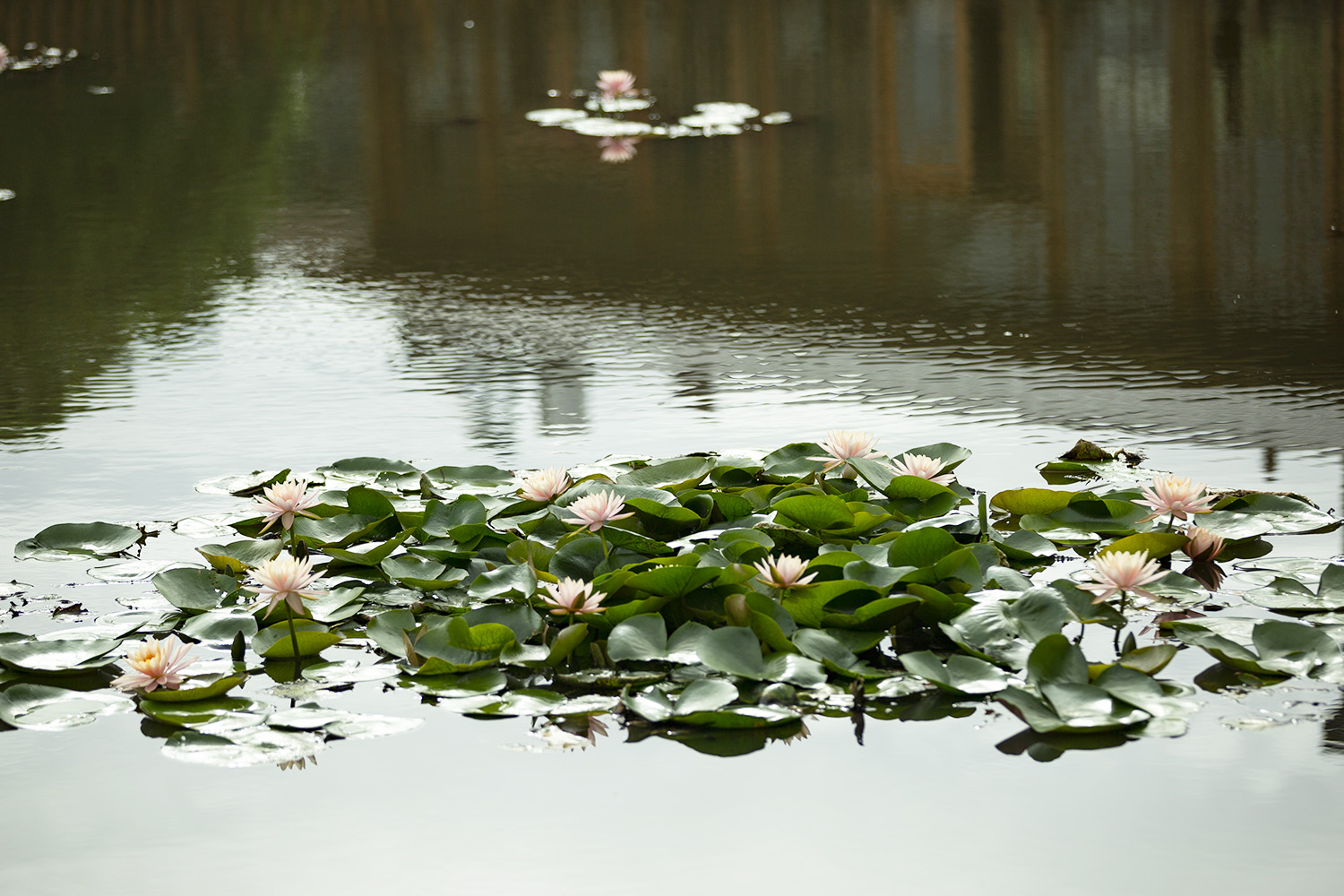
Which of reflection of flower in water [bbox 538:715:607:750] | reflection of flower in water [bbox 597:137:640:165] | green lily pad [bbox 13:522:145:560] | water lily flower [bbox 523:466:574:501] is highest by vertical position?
reflection of flower in water [bbox 597:137:640:165]

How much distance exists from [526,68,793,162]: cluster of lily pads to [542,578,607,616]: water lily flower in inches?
126

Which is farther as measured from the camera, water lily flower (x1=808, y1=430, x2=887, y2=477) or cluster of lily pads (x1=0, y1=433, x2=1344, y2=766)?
water lily flower (x1=808, y1=430, x2=887, y2=477)

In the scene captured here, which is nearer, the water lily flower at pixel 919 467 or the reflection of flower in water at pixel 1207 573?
the reflection of flower in water at pixel 1207 573

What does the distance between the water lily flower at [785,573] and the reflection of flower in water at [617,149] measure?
123 inches

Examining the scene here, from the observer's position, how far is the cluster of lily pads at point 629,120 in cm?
502

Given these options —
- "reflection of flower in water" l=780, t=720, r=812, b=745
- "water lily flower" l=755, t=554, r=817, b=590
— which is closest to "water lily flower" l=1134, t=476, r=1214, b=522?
"water lily flower" l=755, t=554, r=817, b=590

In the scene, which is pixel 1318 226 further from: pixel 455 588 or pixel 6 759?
pixel 6 759

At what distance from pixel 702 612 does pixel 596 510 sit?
0.20 metres

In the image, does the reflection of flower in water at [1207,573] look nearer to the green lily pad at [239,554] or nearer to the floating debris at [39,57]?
the green lily pad at [239,554]

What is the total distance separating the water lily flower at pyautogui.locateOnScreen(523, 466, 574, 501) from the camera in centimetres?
193

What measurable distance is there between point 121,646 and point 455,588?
0.40m

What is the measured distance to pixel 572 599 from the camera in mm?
1626

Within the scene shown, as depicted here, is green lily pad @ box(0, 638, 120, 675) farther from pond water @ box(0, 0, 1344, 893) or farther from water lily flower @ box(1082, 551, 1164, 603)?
water lily flower @ box(1082, 551, 1164, 603)

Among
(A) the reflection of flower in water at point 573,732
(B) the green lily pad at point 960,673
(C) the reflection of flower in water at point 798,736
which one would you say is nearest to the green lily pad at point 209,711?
(A) the reflection of flower in water at point 573,732
